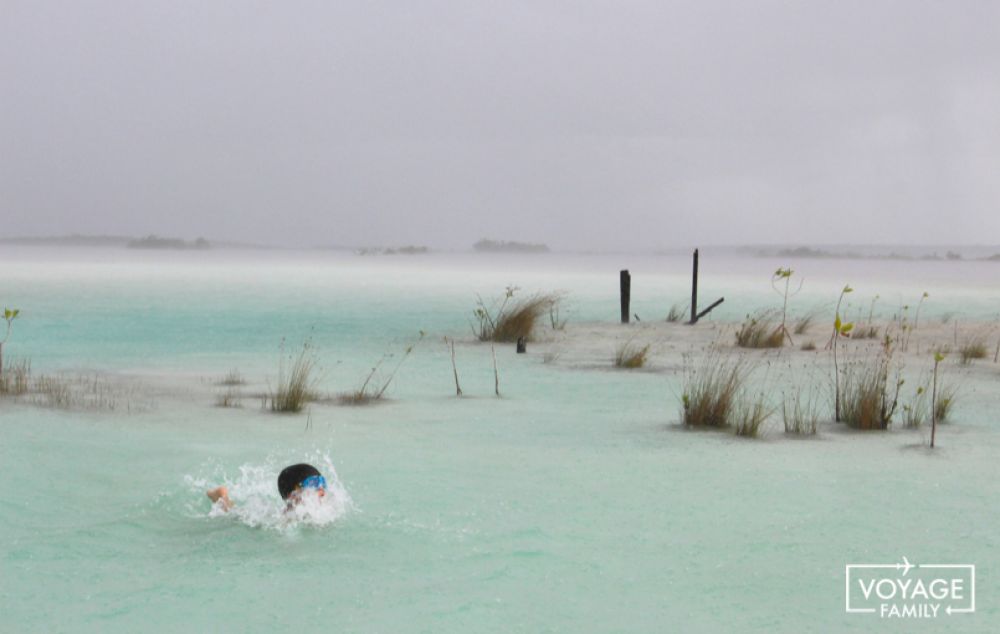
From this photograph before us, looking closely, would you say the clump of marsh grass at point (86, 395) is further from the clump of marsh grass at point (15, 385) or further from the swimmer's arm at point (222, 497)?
the swimmer's arm at point (222, 497)

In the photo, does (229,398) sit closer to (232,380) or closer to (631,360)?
(232,380)

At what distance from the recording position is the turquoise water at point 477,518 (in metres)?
5.18

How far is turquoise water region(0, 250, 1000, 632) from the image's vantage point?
5180mm

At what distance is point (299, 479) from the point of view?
A: 6.12m

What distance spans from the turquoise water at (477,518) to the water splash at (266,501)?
0.09 feet

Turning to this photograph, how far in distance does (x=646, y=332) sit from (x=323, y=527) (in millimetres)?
14575

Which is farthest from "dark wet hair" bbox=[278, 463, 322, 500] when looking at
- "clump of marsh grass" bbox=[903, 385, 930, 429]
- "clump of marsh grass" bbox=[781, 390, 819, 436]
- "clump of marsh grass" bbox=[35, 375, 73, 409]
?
"clump of marsh grass" bbox=[903, 385, 930, 429]

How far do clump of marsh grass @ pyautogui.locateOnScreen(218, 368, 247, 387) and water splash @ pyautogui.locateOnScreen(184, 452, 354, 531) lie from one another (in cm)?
505

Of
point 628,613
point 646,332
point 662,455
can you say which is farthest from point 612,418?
point 646,332

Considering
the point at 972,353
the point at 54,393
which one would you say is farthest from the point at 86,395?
the point at 972,353

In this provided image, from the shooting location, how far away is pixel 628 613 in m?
5.14

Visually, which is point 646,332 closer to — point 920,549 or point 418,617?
point 920,549
